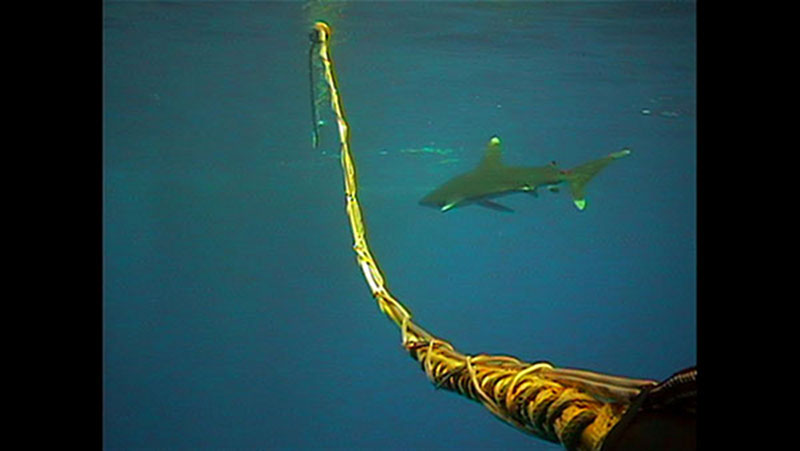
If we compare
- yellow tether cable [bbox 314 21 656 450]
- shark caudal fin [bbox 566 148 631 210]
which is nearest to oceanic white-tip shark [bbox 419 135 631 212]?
shark caudal fin [bbox 566 148 631 210]

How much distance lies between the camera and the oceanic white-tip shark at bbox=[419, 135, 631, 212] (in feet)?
31.9

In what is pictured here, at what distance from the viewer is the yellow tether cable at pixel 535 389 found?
56.6 inches

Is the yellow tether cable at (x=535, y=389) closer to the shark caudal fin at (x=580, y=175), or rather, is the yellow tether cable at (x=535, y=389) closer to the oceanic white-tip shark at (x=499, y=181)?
the oceanic white-tip shark at (x=499, y=181)

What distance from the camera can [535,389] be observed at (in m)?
1.66

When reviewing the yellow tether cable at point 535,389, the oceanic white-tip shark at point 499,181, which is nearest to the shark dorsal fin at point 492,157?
the oceanic white-tip shark at point 499,181

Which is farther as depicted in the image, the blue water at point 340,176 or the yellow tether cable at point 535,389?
the blue water at point 340,176

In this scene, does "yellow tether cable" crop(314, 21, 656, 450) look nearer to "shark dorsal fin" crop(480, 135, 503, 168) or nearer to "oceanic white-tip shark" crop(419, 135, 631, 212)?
"oceanic white-tip shark" crop(419, 135, 631, 212)

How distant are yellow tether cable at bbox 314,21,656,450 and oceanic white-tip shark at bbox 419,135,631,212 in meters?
7.51

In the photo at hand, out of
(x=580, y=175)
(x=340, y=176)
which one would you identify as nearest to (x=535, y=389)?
(x=580, y=175)

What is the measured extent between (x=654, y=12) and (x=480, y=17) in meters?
3.19

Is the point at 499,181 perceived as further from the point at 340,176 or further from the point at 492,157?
the point at 340,176

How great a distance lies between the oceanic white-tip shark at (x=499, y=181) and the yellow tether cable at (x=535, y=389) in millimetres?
7514

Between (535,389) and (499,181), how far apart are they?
27.9 ft
